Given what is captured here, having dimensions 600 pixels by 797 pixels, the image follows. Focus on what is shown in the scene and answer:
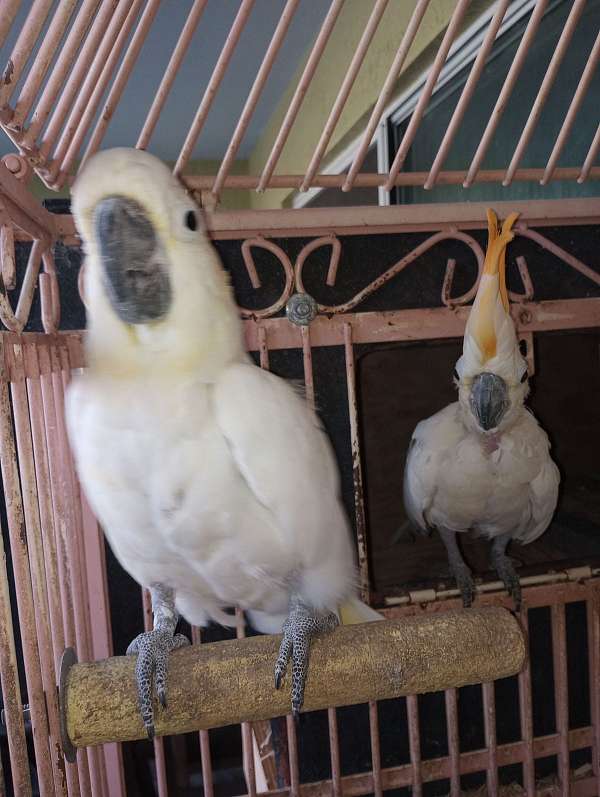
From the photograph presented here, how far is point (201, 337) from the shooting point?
2.98 feet

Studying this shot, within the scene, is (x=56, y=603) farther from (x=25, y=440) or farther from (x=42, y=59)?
(x=42, y=59)

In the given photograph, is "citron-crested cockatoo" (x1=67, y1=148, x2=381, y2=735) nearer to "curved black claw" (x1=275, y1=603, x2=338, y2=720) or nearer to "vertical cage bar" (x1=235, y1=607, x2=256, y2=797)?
"curved black claw" (x1=275, y1=603, x2=338, y2=720)

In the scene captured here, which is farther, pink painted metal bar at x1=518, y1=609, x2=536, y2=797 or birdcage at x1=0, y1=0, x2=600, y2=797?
pink painted metal bar at x1=518, y1=609, x2=536, y2=797

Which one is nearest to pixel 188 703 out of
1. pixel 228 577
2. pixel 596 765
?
pixel 228 577

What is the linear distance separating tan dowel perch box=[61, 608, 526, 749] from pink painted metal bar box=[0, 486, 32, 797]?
16cm

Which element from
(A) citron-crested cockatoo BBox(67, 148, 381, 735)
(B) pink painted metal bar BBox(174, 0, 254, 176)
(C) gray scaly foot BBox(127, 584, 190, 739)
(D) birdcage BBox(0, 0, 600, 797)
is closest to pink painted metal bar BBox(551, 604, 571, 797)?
(D) birdcage BBox(0, 0, 600, 797)

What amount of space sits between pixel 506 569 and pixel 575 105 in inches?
42.9

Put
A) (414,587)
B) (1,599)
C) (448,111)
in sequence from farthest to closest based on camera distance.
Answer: (448,111), (414,587), (1,599)

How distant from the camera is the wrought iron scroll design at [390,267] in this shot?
1.34 metres

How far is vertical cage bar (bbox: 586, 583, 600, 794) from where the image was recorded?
146cm

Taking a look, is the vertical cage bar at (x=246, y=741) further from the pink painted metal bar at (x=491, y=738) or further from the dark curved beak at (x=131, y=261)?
the dark curved beak at (x=131, y=261)

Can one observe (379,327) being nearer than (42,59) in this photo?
No

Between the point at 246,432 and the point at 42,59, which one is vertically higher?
the point at 42,59

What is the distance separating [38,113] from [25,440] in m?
0.52
